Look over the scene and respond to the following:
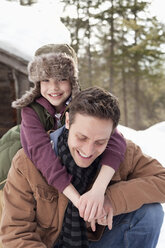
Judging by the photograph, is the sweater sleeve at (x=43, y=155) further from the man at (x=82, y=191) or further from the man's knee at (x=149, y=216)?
the man's knee at (x=149, y=216)

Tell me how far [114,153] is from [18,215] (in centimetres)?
79

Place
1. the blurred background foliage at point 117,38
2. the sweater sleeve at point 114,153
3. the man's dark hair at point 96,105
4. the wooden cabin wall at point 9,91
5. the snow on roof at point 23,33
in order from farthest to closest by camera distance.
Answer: the blurred background foliage at point 117,38
the wooden cabin wall at point 9,91
the snow on roof at point 23,33
the sweater sleeve at point 114,153
the man's dark hair at point 96,105

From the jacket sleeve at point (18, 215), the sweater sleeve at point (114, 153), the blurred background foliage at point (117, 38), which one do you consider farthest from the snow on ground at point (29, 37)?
the blurred background foliage at point (117, 38)

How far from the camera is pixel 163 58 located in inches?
719

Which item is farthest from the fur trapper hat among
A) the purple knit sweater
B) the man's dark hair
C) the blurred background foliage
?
the blurred background foliage

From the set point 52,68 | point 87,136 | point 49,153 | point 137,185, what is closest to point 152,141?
point 52,68

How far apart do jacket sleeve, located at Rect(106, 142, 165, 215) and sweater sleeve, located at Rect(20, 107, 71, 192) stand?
383 mm

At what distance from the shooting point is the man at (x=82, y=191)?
1.86 meters

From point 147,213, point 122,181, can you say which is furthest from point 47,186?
point 147,213

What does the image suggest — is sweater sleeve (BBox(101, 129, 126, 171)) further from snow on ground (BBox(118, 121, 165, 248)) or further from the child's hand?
snow on ground (BBox(118, 121, 165, 248))

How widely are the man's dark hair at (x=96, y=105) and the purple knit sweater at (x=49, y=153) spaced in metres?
0.30

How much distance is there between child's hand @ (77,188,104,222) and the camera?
186 cm

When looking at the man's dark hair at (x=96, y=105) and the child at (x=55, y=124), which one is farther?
the child at (x=55, y=124)

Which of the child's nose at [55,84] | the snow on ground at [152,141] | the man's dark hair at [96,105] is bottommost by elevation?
the snow on ground at [152,141]
